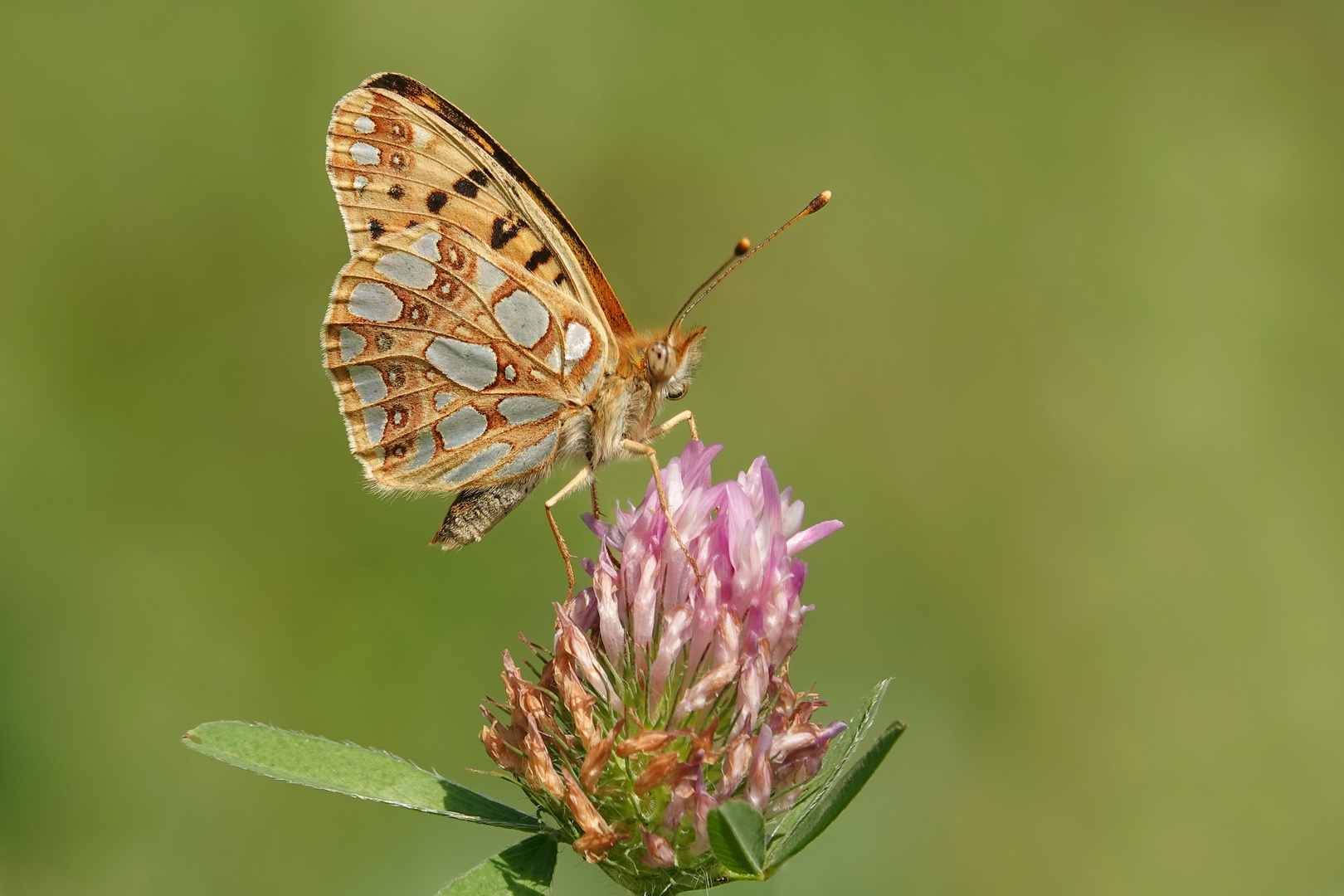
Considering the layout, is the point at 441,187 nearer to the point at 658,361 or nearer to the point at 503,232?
the point at 503,232

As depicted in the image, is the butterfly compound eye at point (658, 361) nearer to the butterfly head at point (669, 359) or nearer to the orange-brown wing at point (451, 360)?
the butterfly head at point (669, 359)

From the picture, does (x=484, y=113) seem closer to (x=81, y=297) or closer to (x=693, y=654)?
(x=81, y=297)

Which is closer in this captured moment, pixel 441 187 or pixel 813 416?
pixel 441 187

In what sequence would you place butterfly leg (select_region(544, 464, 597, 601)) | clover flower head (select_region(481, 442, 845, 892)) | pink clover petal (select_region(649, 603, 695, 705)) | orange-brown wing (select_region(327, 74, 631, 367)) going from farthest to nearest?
orange-brown wing (select_region(327, 74, 631, 367)) → butterfly leg (select_region(544, 464, 597, 601)) → pink clover petal (select_region(649, 603, 695, 705)) → clover flower head (select_region(481, 442, 845, 892))

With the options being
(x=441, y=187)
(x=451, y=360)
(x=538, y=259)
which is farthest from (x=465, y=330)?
(x=441, y=187)

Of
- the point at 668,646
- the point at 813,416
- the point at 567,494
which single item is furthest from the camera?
the point at 813,416

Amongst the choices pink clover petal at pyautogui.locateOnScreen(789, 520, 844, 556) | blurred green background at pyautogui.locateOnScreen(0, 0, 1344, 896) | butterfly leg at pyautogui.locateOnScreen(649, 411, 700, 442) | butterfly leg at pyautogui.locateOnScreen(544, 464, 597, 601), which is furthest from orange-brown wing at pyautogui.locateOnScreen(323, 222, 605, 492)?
blurred green background at pyautogui.locateOnScreen(0, 0, 1344, 896)

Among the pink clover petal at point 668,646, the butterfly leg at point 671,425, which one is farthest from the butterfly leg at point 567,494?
the pink clover petal at point 668,646

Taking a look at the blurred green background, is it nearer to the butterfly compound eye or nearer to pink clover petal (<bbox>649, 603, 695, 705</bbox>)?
pink clover petal (<bbox>649, 603, 695, 705</bbox>)
